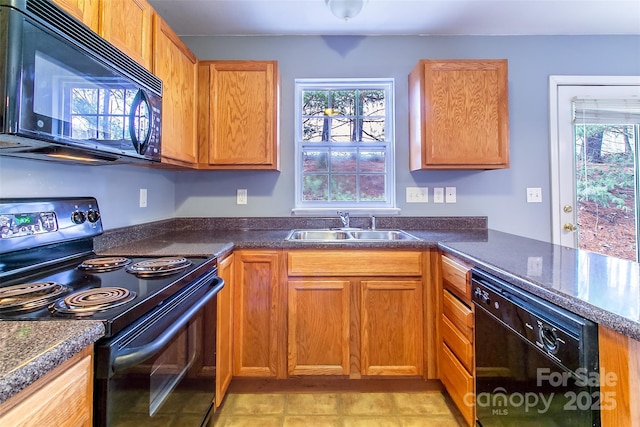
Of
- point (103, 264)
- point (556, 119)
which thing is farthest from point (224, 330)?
point (556, 119)

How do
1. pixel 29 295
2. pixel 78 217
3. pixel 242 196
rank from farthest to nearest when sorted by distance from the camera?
pixel 242 196 < pixel 78 217 < pixel 29 295

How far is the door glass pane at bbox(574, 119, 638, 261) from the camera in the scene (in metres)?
2.26

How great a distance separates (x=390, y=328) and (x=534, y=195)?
1566 mm

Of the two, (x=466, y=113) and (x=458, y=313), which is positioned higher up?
(x=466, y=113)

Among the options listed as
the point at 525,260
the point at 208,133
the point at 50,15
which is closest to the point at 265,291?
the point at 208,133

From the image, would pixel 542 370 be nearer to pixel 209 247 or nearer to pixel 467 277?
pixel 467 277

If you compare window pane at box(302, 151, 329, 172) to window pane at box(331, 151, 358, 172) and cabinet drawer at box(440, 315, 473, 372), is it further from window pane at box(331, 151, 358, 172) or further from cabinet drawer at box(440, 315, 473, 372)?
cabinet drawer at box(440, 315, 473, 372)

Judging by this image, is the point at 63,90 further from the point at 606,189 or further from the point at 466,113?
the point at 606,189

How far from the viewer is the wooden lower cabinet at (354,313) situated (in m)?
1.70

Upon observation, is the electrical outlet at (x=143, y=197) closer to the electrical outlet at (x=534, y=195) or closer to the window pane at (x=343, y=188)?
the window pane at (x=343, y=188)

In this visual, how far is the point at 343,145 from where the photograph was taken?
2.41m

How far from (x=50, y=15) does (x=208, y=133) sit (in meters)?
1.20

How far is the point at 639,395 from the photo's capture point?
2.20ft

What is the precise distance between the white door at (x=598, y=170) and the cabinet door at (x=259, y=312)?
2.12 m
